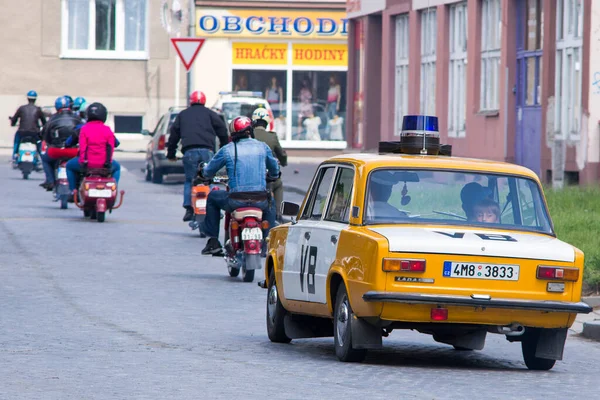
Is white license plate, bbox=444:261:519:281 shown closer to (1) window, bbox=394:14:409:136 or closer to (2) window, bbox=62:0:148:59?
(1) window, bbox=394:14:409:136

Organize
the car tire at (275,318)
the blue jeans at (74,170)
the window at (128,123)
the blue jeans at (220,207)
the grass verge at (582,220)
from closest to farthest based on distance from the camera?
the car tire at (275,318) < the grass verge at (582,220) < the blue jeans at (220,207) < the blue jeans at (74,170) < the window at (128,123)

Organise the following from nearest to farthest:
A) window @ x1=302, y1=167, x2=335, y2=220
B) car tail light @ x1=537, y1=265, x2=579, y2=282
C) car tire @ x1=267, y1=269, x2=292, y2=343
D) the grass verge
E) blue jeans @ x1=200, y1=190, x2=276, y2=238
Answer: car tail light @ x1=537, y1=265, x2=579, y2=282, window @ x1=302, y1=167, x2=335, y2=220, car tire @ x1=267, y1=269, x2=292, y2=343, the grass verge, blue jeans @ x1=200, y1=190, x2=276, y2=238

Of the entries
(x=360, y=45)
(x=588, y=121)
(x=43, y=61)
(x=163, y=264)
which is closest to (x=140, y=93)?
(x=43, y=61)

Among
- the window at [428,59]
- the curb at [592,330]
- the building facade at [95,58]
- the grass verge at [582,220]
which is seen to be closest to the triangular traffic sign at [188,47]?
the window at [428,59]

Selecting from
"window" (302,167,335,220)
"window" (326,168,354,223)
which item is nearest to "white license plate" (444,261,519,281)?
"window" (326,168,354,223)

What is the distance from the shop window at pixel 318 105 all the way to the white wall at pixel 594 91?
24.4m

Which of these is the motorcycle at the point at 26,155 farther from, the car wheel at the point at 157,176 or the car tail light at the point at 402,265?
the car tail light at the point at 402,265

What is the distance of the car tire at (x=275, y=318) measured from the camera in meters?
11.4

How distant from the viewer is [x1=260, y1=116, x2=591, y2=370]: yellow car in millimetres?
9508

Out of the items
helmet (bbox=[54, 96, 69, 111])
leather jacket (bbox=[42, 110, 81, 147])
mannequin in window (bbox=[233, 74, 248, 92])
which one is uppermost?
mannequin in window (bbox=[233, 74, 248, 92])

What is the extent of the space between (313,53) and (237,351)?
39.7 m

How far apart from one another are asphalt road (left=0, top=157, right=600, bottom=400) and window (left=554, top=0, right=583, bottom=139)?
9.78m

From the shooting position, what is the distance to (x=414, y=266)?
9.48m

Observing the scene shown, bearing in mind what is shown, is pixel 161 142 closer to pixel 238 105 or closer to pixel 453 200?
pixel 238 105
